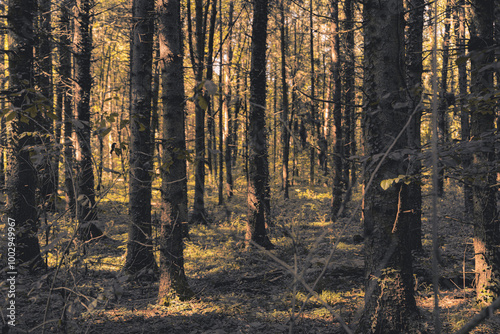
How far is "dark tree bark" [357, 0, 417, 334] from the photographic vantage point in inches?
129

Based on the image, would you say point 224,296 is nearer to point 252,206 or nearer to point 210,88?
point 252,206

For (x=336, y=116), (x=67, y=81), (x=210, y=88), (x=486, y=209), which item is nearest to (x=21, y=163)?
(x=210, y=88)

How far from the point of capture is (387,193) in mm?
3324

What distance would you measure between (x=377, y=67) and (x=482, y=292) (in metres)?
3.79

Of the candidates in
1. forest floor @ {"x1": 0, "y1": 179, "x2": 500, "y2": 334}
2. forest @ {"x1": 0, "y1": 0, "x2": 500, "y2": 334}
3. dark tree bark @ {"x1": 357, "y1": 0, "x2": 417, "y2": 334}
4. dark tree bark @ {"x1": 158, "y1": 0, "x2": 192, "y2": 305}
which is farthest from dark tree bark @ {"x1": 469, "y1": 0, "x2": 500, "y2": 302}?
dark tree bark @ {"x1": 158, "y1": 0, "x2": 192, "y2": 305}

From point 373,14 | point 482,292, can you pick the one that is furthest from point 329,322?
point 373,14

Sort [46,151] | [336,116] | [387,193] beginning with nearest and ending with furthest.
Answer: [46,151] < [387,193] < [336,116]

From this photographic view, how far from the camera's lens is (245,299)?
549 cm

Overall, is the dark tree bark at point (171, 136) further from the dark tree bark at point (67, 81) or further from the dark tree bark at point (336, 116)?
the dark tree bark at point (336, 116)

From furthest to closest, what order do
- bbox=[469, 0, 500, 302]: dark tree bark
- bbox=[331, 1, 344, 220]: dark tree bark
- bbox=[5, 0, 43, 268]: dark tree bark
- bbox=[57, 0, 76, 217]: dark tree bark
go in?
bbox=[331, 1, 344, 220]: dark tree bark → bbox=[5, 0, 43, 268]: dark tree bark → bbox=[469, 0, 500, 302]: dark tree bark → bbox=[57, 0, 76, 217]: dark tree bark

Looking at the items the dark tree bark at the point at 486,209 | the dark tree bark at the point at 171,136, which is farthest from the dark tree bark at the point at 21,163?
the dark tree bark at the point at 486,209

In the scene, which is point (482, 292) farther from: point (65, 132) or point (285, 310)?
point (65, 132)

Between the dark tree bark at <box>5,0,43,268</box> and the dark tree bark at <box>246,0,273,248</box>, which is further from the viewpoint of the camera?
the dark tree bark at <box>246,0,273,248</box>

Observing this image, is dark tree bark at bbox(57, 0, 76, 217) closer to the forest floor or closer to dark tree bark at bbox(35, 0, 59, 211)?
dark tree bark at bbox(35, 0, 59, 211)
